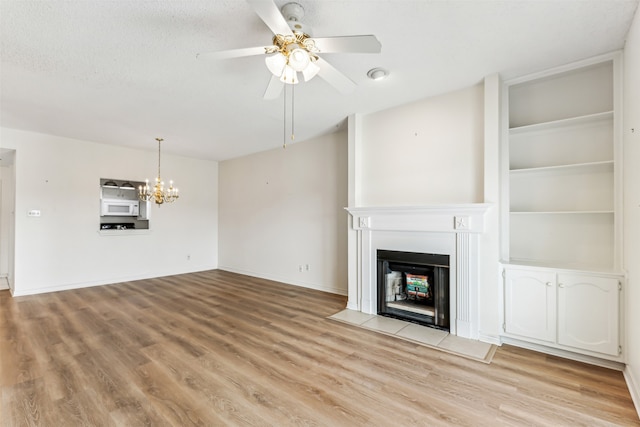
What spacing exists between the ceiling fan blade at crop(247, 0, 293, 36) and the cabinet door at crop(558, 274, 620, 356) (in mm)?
3152

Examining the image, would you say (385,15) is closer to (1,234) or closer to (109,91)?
(109,91)

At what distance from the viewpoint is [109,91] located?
11.0 ft

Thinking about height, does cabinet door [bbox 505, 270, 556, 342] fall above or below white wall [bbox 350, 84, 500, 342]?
below

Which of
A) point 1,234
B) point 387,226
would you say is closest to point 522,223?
point 387,226

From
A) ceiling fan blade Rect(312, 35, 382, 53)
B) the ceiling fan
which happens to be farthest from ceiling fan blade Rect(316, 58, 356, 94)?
ceiling fan blade Rect(312, 35, 382, 53)

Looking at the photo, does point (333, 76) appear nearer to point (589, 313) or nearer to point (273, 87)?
point (273, 87)

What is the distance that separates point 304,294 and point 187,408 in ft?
9.96

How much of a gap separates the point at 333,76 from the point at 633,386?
3265 millimetres

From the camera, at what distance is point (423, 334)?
128 inches

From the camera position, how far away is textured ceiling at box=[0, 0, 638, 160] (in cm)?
206

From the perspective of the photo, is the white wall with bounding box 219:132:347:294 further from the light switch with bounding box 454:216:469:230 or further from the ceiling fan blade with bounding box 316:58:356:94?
the ceiling fan blade with bounding box 316:58:356:94

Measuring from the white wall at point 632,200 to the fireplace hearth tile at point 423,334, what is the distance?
1.42 m

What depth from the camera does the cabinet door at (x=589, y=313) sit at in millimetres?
2494

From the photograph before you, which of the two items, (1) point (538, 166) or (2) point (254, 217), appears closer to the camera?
(1) point (538, 166)
